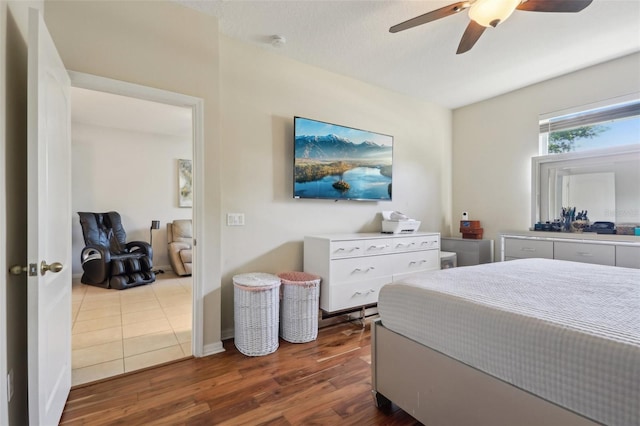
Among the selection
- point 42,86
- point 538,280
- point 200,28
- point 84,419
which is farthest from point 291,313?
point 200,28

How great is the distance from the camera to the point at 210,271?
2434 millimetres

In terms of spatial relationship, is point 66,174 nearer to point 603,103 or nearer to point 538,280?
point 538,280

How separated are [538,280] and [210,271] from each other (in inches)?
87.9

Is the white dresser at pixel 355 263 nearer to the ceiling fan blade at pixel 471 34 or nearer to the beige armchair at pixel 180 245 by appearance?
the ceiling fan blade at pixel 471 34

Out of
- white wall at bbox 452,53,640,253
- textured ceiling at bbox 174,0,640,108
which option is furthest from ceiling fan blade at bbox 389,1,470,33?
white wall at bbox 452,53,640,253

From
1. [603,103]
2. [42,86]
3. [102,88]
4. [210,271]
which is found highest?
[603,103]

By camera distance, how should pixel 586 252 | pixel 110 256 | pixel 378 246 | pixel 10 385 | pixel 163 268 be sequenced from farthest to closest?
pixel 163 268
pixel 110 256
pixel 378 246
pixel 586 252
pixel 10 385

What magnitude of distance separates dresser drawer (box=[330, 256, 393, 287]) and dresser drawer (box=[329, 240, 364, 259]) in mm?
47

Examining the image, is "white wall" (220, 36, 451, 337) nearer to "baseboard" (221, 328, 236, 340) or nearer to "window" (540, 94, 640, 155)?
"baseboard" (221, 328, 236, 340)

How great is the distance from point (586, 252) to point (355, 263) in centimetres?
225

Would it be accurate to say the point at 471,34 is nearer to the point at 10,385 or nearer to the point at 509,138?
the point at 509,138

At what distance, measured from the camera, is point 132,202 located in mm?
5441

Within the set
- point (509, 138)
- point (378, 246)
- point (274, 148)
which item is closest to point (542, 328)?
point (378, 246)

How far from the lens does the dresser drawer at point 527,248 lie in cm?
324
